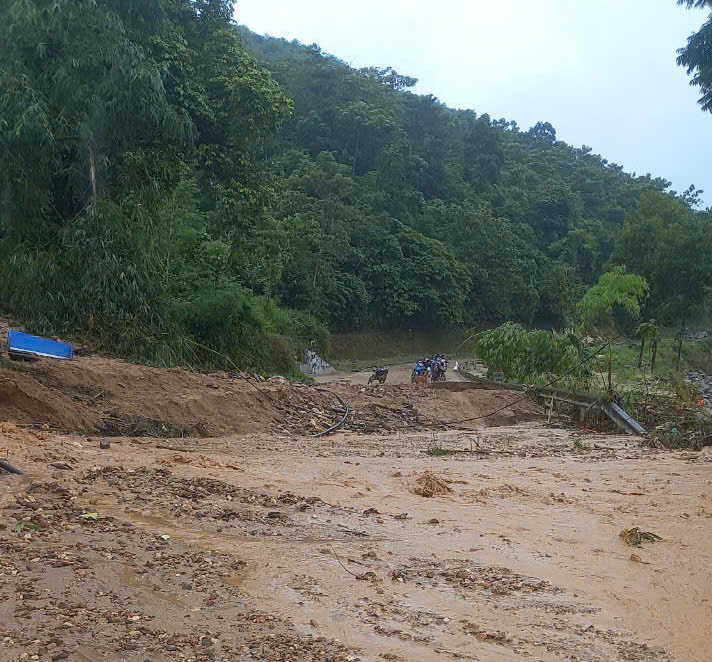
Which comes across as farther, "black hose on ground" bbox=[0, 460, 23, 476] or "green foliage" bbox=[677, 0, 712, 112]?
"green foliage" bbox=[677, 0, 712, 112]

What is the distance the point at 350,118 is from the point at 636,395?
43.9 metres

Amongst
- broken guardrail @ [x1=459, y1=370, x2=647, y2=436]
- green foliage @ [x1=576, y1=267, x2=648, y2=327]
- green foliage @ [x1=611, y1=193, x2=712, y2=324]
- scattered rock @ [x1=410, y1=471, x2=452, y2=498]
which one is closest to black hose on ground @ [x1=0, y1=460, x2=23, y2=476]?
scattered rock @ [x1=410, y1=471, x2=452, y2=498]

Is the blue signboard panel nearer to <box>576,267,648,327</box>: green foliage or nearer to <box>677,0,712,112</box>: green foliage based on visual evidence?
<box>677,0,712,112</box>: green foliage

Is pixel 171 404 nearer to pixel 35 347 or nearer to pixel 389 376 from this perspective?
pixel 35 347

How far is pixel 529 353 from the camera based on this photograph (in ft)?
82.7

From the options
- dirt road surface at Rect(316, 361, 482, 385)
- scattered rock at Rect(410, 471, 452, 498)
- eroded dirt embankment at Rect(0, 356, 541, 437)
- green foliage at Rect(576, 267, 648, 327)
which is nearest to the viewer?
scattered rock at Rect(410, 471, 452, 498)

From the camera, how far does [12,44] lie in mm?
16703

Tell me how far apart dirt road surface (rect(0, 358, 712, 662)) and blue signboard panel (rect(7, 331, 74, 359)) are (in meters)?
2.62

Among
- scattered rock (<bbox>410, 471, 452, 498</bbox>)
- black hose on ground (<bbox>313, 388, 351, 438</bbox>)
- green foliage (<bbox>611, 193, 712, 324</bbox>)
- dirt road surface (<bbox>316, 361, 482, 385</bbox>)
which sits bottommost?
dirt road surface (<bbox>316, 361, 482, 385</bbox>)

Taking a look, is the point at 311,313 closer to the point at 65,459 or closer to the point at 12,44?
the point at 12,44

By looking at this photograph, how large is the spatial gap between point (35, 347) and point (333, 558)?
9.49 meters

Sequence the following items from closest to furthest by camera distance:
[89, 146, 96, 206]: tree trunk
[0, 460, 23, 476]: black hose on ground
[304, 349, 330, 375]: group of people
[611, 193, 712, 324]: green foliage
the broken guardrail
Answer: [0, 460, 23, 476]: black hose on ground → the broken guardrail → [89, 146, 96, 206]: tree trunk → [304, 349, 330, 375]: group of people → [611, 193, 712, 324]: green foliage

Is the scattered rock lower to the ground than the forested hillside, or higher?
lower

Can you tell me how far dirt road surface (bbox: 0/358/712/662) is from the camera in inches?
170
